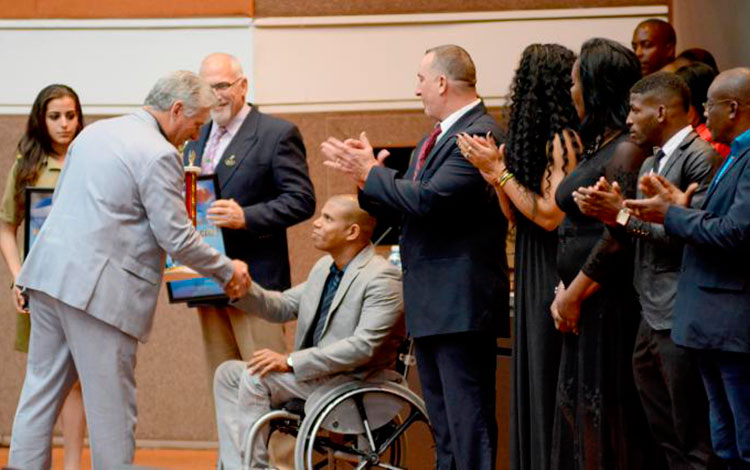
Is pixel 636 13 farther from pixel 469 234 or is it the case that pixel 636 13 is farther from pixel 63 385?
pixel 63 385

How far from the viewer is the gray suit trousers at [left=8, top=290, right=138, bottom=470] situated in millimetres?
4496

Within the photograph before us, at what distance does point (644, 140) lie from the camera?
4039mm

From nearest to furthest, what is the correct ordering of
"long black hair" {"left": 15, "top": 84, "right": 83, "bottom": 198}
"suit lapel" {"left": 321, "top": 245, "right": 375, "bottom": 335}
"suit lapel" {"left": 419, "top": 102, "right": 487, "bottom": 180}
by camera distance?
"suit lapel" {"left": 419, "top": 102, "right": 487, "bottom": 180} → "suit lapel" {"left": 321, "top": 245, "right": 375, "bottom": 335} → "long black hair" {"left": 15, "top": 84, "right": 83, "bottom": 198}

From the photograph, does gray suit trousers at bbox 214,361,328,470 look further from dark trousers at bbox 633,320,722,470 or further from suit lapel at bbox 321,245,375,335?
dark trousers at bbox 633,320,722,470

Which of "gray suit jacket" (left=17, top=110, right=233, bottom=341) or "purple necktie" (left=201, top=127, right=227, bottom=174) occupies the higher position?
"purple necktie" (left=201, top=127, right=227, bottom=174)

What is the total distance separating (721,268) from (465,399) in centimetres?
126

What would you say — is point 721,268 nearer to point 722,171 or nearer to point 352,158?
point 722,171

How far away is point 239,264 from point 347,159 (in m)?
0.56

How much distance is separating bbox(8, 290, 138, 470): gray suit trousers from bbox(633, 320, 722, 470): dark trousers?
1.71 meters

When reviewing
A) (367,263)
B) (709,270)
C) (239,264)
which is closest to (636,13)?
(367,263)

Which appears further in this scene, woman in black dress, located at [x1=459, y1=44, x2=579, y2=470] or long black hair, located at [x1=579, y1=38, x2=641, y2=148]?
woman in black dress, located at [x1=459, y1=44, x2=579, y2=470]

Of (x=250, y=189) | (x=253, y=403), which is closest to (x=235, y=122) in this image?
(x=250, y=189)

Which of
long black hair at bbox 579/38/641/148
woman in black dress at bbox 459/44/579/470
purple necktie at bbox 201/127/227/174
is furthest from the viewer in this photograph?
purple necktie at bbox 201/127/227/174

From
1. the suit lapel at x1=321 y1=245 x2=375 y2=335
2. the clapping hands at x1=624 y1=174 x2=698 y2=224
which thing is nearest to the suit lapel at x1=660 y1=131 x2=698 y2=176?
the clapping hands at x1=624 y1=174 x2=698 y2=224
